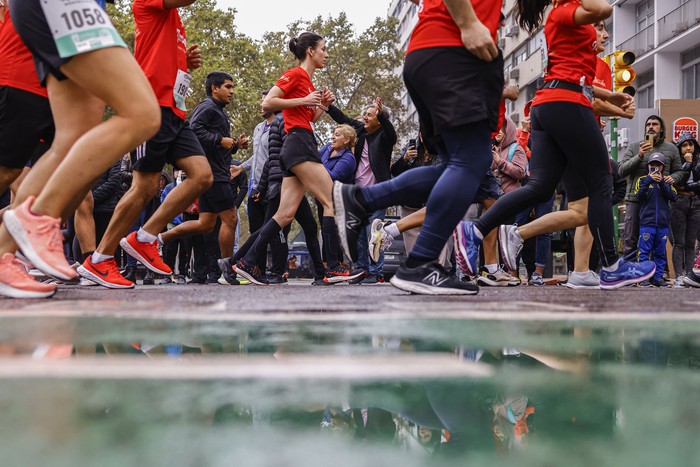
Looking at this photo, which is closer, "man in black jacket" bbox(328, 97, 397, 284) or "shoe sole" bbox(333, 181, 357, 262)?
"shoe sole" bbox(333, 181, 357, 262)

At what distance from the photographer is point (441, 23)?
3.87 m

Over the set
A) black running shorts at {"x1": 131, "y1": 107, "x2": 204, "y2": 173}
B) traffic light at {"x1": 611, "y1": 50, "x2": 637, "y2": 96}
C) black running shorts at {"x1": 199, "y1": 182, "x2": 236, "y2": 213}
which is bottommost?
black running shorts at {"x1": 199, "y1": 182, "x2": 236, "y2": 213}

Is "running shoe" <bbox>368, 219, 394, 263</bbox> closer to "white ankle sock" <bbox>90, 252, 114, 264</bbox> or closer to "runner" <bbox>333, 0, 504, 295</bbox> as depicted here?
"runner" <bbox>333, 0, 504, 295</bbox>

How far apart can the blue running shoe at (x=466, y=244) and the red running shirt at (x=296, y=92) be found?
2150 millimetres

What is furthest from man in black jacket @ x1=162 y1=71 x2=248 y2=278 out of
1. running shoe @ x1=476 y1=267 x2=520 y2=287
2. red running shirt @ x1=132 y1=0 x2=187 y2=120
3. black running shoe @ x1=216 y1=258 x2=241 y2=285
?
running shoe @ x1=476 y1=267 x2=520 y2=287

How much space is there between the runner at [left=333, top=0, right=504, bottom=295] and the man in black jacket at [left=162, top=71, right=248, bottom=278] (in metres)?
3.98

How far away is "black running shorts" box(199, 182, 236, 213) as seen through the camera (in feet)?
A: 24.9

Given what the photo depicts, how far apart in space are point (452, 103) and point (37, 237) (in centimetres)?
201

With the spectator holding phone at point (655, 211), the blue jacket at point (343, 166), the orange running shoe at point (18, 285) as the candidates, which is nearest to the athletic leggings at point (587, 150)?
the orange running shoe at point (18, 285)

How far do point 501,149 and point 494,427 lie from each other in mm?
7781

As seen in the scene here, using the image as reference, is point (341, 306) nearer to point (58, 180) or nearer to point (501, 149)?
point (58, 180)

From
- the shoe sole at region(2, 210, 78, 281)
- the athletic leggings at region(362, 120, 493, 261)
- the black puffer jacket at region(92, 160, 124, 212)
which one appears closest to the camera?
the shoe sole at region(2, 210, 78, 281)

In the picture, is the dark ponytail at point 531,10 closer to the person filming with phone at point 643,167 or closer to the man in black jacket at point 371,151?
the man in black jacket at point 371,151

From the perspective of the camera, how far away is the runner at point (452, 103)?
3.72 meters
